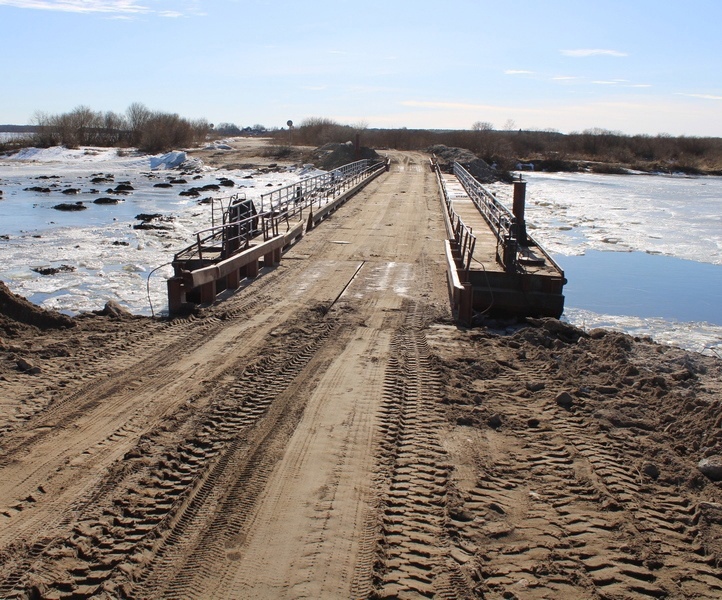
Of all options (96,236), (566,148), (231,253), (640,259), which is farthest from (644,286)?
(566,148)

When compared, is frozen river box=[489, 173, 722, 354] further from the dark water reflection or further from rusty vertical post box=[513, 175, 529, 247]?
rusty vertical post box=[513, 175, 529, 247]

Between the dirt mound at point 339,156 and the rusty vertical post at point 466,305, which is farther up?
the dirt mound at point 339,156

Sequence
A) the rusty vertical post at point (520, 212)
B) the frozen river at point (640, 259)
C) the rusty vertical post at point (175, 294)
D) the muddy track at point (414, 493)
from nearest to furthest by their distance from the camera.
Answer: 1. the muddy track at point (414, 493)
2. the rusty vertical post at point (175, 294)
3. the frozen river at point (640, 259)
4. the rusty vertical post at point (520, 212)

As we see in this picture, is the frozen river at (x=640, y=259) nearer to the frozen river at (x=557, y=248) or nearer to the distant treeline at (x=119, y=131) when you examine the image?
the frozen river at (x=557, y=248)

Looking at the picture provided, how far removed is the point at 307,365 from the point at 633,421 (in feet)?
13.0

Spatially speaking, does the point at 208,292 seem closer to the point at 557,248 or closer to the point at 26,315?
the point at 26,315

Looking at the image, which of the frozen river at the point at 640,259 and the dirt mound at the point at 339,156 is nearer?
the frozen river at the point at 640,259

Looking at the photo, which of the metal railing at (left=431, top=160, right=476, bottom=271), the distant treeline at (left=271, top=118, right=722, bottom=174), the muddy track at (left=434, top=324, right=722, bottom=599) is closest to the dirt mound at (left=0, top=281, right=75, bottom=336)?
the muddy track at (left=434, top=324, right=722, bottom=599)

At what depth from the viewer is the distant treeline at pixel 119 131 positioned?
311 ft

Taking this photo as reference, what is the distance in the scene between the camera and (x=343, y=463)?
6227mm

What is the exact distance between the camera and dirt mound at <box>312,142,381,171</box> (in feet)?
208

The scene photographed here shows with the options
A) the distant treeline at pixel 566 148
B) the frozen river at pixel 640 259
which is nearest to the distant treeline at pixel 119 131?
the distant treeline at pixel 566 148

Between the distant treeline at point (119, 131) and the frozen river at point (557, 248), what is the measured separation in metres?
42.0

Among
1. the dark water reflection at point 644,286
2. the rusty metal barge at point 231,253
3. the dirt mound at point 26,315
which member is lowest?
the dark water reflection at point 644,286
